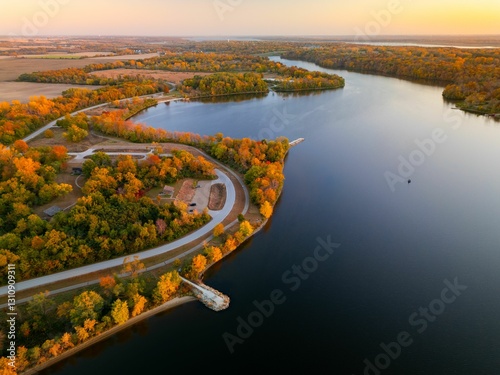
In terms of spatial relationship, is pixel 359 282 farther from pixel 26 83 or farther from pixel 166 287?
pixel 26 83

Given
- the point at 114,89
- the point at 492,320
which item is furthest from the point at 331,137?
the point at 114,89

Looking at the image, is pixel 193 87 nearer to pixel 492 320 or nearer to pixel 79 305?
pixel 79 305

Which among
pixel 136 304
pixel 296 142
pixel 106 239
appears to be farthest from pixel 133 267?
pixel 296 142

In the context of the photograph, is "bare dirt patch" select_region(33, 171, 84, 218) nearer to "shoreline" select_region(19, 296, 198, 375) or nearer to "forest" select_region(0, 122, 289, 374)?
"forest" select_region(0, 122, 289, 374)

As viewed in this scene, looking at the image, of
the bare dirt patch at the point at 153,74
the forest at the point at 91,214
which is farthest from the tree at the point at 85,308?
the bare dirt patch at the point at 153,74

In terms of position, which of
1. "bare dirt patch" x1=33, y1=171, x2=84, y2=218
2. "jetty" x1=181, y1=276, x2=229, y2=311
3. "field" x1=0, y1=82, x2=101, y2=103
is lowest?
"jetty" x1=181, y1=276, x2=229, y2=311

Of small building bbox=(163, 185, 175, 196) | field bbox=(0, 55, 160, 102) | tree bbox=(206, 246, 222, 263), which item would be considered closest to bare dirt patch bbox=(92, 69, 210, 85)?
field bbox=(0, 55, 160, 102)

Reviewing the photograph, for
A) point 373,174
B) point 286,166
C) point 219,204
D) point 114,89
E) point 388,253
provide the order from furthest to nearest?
point 114,89 → point 286,166 → point 373,174 → point 219,204 → point 388,253

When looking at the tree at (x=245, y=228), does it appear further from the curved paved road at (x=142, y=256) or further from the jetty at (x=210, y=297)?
the jetty at (x=210, y=297)
